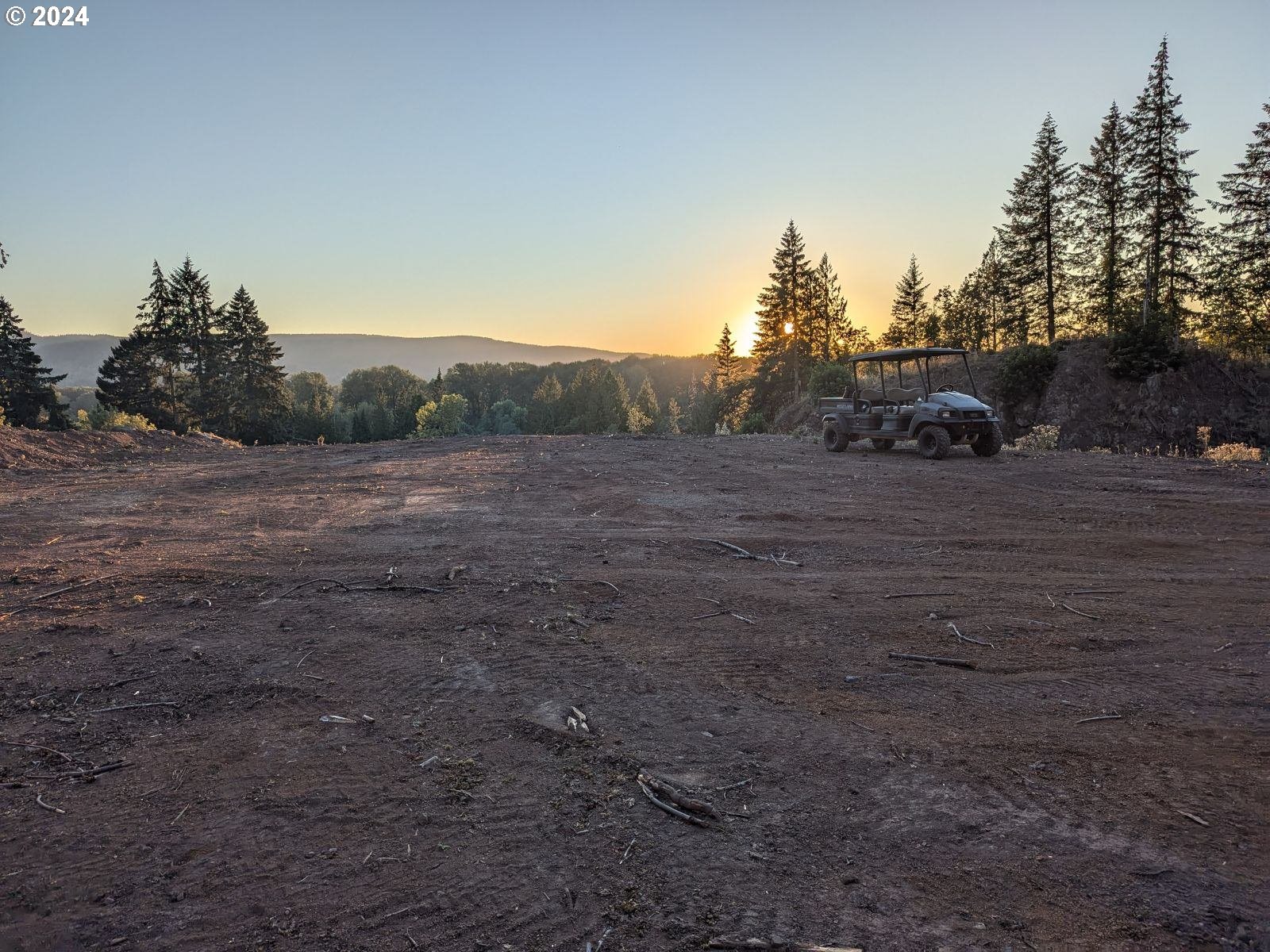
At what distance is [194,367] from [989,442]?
187 ft

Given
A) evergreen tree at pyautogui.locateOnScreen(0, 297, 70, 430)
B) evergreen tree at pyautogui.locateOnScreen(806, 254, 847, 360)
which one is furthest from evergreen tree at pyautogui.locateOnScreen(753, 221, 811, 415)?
evergreen tree at pyautogui.locateOnScreen(0, 297, 70, 430)

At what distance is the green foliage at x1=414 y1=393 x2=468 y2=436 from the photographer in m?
87.0

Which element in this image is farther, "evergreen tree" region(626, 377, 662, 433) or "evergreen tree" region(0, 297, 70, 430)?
"evergreen tree" region(626, 377, 662, 433)

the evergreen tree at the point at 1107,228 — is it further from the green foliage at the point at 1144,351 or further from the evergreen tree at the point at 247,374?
the evergreen tree at the point at 247,374

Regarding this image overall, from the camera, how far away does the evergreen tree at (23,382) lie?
46.7 m

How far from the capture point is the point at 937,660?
4.81 m

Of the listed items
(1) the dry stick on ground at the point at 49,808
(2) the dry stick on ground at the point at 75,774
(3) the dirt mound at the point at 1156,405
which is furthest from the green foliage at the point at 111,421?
(3) the dirt mound at the point at 1156,405

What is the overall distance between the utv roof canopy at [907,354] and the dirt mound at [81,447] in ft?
59.9

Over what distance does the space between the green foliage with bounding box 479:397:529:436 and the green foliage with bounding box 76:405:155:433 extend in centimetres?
4354

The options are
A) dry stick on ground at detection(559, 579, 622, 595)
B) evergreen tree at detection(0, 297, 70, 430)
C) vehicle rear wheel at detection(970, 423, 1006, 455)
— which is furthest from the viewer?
evergreen tree at detection(0, 297, 70, 430)

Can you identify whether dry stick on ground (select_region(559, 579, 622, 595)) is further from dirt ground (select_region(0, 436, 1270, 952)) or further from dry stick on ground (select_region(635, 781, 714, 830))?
dry stick on ground (select_region(635, 781, 714, 830))

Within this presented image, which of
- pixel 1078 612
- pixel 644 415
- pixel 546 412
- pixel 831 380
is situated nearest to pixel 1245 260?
pixel 831 380

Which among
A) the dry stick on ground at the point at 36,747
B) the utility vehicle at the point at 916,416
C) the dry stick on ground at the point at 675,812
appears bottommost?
the dry stick on ground at the point at 675,812

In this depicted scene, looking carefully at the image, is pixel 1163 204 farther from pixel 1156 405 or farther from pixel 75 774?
pixel 75 774
